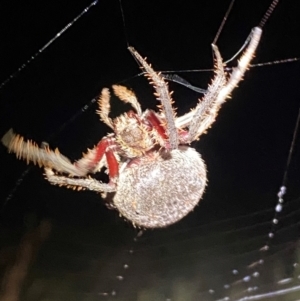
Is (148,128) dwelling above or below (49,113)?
below

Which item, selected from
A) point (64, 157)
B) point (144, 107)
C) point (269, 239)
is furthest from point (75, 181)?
point (269, 239)

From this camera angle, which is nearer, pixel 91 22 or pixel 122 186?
pixel 122 186

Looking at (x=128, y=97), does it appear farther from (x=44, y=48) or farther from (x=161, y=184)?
(x=44, y=48)

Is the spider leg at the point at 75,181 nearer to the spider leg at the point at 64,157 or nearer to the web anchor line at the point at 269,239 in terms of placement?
the spider leg at the point at 64,157

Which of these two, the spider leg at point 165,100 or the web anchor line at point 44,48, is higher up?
the web anchor line at point 44,48

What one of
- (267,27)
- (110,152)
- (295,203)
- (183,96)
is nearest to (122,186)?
(110,152)

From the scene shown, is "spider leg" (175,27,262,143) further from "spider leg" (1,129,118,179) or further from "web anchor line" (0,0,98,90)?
"web anchor line" (0,0,98,90)

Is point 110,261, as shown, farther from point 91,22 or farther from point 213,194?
point 91,22

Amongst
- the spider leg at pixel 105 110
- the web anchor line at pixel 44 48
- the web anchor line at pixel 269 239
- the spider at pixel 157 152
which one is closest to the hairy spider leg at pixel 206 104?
the spider at pixel 157 152
